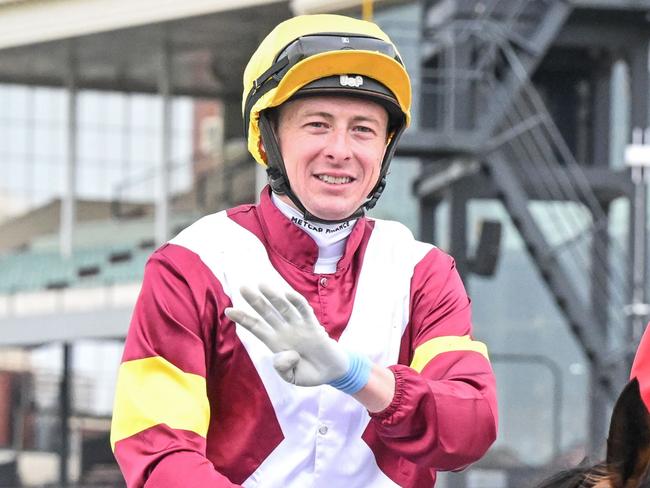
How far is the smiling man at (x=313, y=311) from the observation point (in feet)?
8.78

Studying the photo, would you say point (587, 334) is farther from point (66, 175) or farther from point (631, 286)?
point (66, 175)

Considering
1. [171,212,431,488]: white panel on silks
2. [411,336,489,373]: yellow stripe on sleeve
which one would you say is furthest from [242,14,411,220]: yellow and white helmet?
[411,336,489,373]: yellow stripe on sleeve

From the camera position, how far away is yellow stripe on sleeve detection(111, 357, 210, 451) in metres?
2.67

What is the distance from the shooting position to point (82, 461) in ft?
69.9

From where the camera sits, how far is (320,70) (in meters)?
2.75

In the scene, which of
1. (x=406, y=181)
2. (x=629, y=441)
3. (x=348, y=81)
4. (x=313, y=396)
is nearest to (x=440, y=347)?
(x=313, y=396)

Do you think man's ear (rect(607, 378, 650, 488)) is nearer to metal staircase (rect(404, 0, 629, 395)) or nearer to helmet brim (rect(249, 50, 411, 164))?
helmet brim (rect(249, 50, 411, 164))

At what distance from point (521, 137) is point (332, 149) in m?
12.2

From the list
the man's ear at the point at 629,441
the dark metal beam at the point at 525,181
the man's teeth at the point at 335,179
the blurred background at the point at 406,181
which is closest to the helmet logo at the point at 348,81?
the man's teeth at the point at 335,179

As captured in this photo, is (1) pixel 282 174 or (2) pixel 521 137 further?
(2) pixel 521 137

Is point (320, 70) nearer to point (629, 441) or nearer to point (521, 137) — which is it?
point (629, 441)

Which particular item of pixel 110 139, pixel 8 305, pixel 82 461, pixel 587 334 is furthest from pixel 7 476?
pixel 587 334

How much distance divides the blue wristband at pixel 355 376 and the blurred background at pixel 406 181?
1123 cm

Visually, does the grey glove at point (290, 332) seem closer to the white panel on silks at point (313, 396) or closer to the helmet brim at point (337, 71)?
the white panel on silks at point (313, 396)
